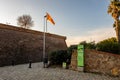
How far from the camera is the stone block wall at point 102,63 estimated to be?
8289 millimetres

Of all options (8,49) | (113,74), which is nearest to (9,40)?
(8,49)

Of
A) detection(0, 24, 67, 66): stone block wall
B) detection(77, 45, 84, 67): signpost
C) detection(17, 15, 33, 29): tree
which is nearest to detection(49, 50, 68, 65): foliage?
detection(77, 45, 84, 67): signpost

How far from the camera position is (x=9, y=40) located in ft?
53.4

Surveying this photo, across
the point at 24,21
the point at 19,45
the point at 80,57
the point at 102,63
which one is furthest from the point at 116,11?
the point at 24,21

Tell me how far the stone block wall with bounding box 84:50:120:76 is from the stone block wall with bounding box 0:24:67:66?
941 cm

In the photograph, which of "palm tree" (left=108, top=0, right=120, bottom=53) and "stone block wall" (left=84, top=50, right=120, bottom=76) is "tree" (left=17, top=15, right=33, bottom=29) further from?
"stone block wall" (left=84, top=50, right=120, bottom=76)

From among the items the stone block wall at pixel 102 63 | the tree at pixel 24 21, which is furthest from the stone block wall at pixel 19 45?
the stone block wall at pixel 102 63

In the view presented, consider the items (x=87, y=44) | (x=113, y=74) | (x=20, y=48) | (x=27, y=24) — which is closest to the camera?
(x=113, y=74)

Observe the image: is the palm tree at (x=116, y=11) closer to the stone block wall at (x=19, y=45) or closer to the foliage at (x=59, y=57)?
the foliage at (x=59, y=57)

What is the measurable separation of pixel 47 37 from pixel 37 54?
12.6 ft

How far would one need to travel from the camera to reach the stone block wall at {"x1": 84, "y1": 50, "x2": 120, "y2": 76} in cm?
829

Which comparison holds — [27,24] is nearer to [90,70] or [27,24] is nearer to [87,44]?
[87,44]

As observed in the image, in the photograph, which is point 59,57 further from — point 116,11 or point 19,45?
point 116,11

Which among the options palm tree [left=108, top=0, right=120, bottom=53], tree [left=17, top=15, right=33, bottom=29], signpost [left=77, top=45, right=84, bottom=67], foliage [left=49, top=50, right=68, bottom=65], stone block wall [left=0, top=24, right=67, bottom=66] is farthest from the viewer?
tree [left=17, top=15, right=33, bottom=29]
